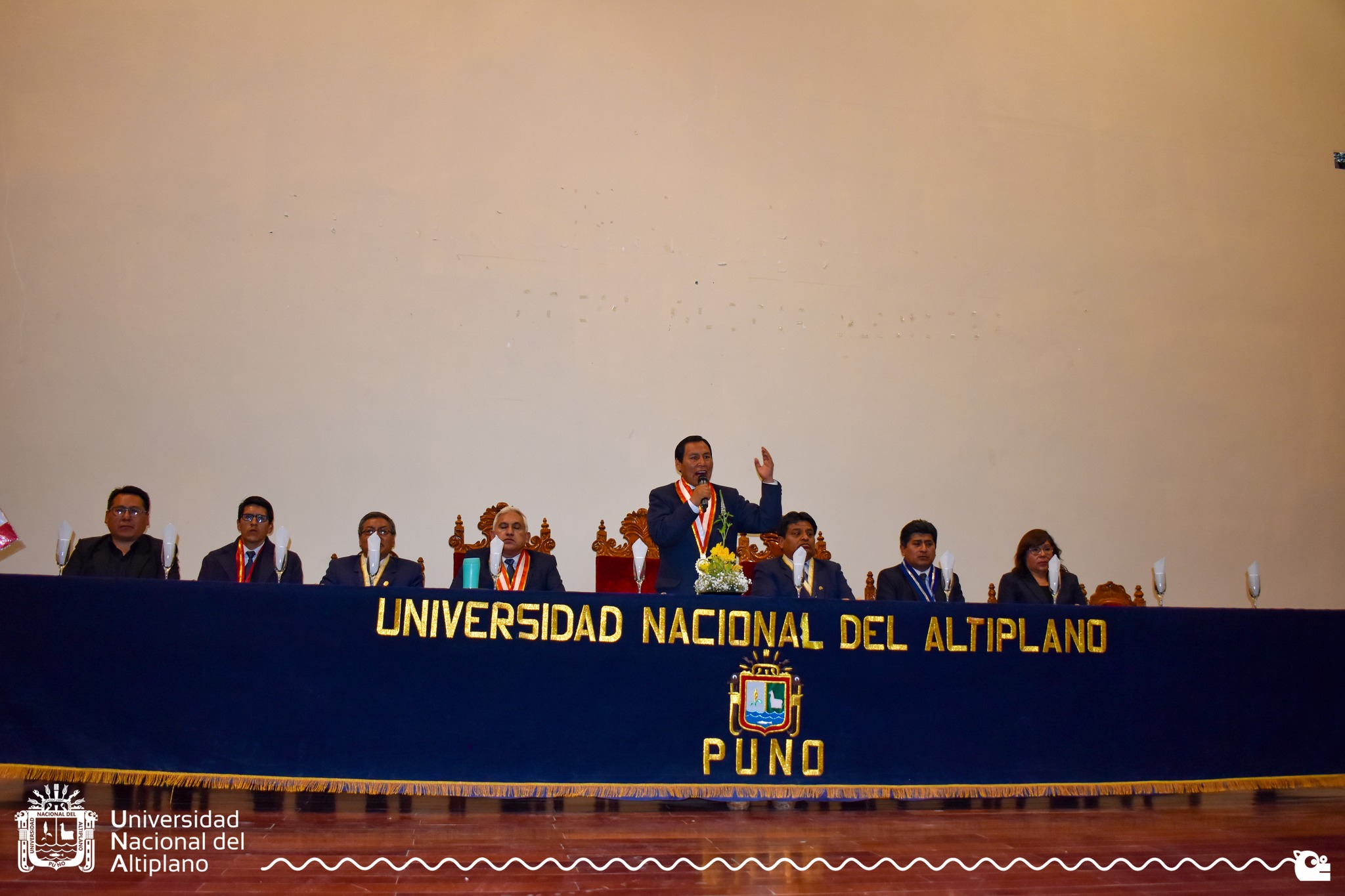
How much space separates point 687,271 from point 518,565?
209 cm

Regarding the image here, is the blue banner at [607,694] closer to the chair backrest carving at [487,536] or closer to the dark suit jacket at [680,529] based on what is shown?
the dark suit jacket at [680,529]

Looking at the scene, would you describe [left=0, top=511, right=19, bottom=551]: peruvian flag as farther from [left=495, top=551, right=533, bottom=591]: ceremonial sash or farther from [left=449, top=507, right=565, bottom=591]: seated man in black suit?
[left=495, top=551, right=533, bottom=591]: ceremonial sash

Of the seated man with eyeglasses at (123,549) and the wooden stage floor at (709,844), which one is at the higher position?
the seated man with eyeglasses at (123,549)

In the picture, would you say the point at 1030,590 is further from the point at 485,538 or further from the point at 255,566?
the point at 255,566

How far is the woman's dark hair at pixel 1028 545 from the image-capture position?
4.32 metres

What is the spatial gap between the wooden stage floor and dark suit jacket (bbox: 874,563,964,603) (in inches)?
34.1

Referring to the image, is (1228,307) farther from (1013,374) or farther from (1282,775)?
(1282,775)

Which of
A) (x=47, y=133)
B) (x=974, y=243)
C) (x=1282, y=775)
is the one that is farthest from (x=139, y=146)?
(x=1282, y=775)

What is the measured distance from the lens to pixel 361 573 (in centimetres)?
425

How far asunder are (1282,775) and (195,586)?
373 cm

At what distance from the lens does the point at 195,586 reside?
10.4 ft

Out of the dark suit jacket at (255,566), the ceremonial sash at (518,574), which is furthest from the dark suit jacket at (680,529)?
the dark suit jacket at (255,566)

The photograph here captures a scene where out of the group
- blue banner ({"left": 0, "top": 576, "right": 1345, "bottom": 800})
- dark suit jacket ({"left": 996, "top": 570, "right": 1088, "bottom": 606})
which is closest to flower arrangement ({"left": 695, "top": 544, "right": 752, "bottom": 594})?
blue banner ({"left": 0, "top": 576, "right": 1345, "bottom": 800})

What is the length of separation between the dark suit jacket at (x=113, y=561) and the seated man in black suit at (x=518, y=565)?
1.25 meters
